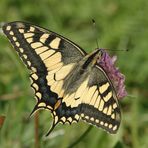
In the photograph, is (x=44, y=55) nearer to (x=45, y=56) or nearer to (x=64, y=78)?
(x=45, y=56)

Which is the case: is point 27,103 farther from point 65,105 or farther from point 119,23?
point 119,23

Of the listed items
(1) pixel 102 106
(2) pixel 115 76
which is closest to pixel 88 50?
(2) pixel 115 76

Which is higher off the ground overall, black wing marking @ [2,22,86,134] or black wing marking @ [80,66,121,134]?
black wing marking @ [2,22,86,134]

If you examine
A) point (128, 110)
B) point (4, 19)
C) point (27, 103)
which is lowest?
point (27, 103)

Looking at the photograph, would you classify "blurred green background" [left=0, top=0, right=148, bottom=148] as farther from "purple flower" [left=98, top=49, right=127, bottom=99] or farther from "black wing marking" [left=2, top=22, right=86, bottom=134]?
"black wing marking" [left=2, top=22, right=86, bottom=134]

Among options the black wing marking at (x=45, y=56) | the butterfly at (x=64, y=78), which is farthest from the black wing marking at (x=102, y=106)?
the black wing marking at (x=45, y=56)

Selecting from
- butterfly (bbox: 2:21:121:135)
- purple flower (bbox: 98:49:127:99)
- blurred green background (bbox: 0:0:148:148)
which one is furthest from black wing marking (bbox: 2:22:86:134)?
blurred green background (bbox: 0:0:148:148)

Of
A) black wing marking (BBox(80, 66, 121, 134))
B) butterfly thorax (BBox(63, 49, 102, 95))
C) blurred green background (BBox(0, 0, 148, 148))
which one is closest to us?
black wing marking (BBox(80, 66, 121, 134))

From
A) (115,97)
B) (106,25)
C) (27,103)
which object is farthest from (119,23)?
(115,97)
